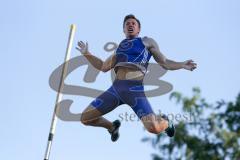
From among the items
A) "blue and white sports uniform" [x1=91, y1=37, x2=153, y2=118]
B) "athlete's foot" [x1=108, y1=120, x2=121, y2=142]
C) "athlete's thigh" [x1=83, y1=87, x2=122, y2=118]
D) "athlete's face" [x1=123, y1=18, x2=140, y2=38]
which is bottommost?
"athlete's foot" [x1=108, y1=120, x2=121, y2=142]

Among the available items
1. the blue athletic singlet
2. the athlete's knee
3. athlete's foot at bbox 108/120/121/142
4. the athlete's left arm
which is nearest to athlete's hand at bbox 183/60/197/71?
the athlete's left arm

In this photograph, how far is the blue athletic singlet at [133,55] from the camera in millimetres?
8070

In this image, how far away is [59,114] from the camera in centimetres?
901

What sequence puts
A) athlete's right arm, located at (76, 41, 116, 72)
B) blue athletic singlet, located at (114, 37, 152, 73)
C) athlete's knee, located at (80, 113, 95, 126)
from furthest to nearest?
athlete's right arm, located at (76, 41, 116, 72)
athlete's knee, located at (80, 113, 95, 126)
blue athletic singlet, located at (114, 37, 152, 73)

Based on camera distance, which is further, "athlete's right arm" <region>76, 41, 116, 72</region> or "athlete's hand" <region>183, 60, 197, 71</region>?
"athlete's right arm" <region>76, 41, 116, 72</region>

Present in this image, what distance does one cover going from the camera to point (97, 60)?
8781 millimetres

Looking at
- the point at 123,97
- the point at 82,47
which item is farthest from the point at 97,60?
the point at 123,97

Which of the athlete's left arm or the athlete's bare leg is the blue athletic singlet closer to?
the athlete's left arm

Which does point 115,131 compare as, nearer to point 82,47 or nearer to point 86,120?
point 86,120

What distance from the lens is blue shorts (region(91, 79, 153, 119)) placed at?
7.87 m

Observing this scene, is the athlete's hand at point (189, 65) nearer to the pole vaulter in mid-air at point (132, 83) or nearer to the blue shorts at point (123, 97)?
the pole vaulter in mid-air at point (132, 83)

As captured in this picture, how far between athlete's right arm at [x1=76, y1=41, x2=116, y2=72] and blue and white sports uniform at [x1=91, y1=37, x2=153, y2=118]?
1.15 feet

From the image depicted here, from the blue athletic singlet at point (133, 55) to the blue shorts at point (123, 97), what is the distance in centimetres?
25

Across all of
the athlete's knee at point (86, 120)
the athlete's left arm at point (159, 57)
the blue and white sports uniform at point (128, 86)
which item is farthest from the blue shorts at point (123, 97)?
the athlete's left arm at point (159, 57)
